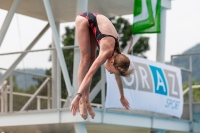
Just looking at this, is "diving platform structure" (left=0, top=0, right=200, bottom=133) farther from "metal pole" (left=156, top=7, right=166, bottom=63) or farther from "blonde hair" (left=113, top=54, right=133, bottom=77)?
"blonde hair" (left=113, top=54, right=133, bottom=77)

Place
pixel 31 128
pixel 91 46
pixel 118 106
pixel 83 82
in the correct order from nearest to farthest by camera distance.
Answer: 1. pixel 83 82
2. pixel 91 46
3. pixel 118 106
4. pixel 31 128

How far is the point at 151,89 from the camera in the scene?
67.2ft

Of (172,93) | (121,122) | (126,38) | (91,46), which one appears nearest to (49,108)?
(121,122)

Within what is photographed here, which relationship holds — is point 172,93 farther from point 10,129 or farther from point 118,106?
point 10,129

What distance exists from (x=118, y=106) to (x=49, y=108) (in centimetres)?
247

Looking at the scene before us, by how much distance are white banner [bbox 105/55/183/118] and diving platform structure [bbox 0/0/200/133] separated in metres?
0.23

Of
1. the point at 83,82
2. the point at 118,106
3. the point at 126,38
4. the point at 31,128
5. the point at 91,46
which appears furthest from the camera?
the point at 126,38

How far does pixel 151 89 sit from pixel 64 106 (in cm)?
254

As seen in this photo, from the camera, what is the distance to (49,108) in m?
20.6

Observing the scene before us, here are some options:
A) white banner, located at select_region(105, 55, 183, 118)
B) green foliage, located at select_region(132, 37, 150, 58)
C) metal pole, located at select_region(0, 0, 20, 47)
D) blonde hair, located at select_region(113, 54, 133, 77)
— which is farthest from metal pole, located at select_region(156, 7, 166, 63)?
green foliage, located at select_region(132, 37, 150, 58)

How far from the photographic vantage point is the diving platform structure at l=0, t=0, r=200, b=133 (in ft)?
62.0

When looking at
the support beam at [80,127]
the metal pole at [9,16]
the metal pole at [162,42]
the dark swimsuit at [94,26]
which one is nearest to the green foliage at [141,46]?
the metal pole at [162,42]

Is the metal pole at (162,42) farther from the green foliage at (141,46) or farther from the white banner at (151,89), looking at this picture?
the green foliage at (141,46)

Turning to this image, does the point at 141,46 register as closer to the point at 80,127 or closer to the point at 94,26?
the point at 80,127
